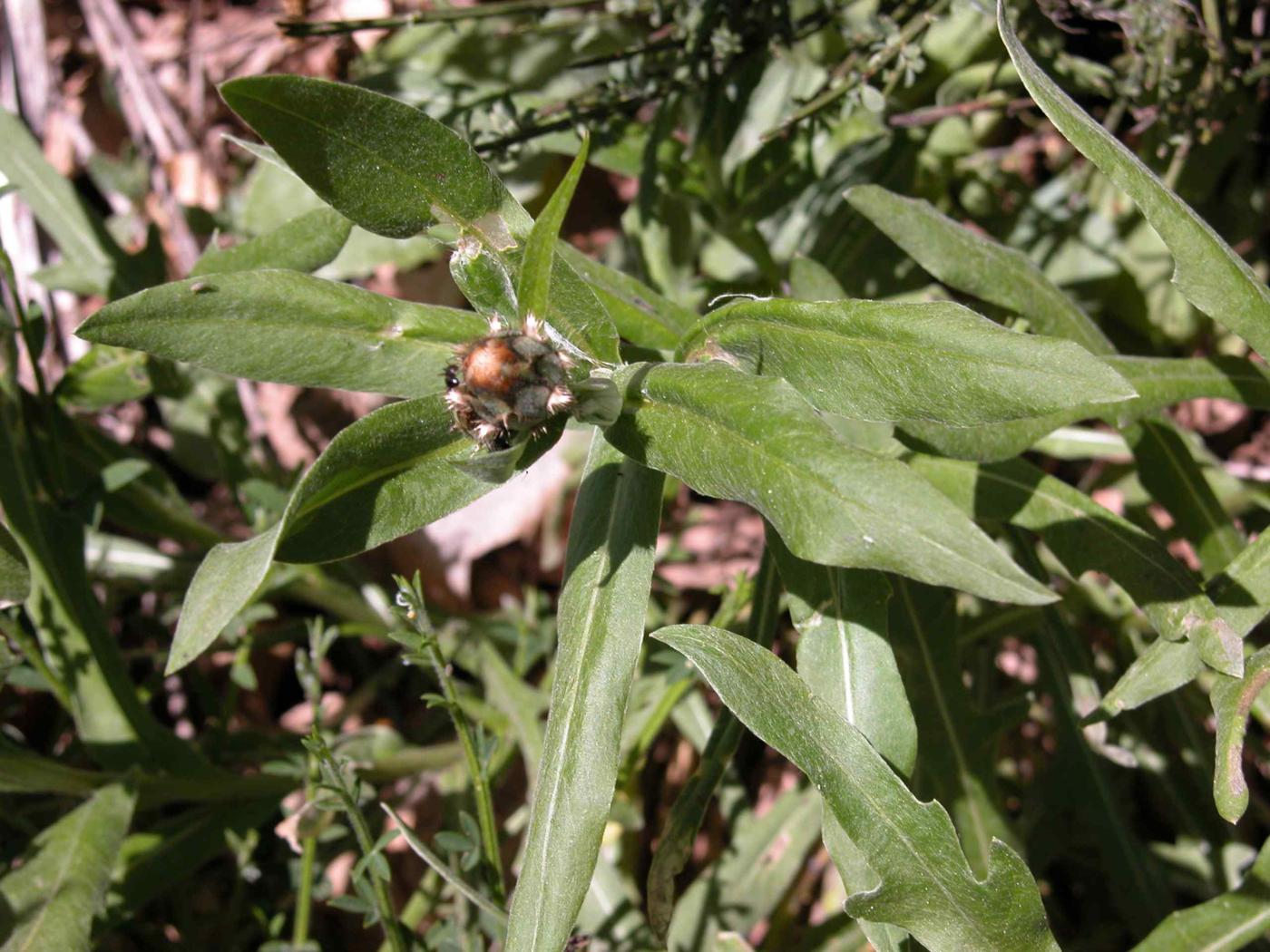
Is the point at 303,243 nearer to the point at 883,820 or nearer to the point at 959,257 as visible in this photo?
the point at 959,257

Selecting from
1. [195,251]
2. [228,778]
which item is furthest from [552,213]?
[195,251]

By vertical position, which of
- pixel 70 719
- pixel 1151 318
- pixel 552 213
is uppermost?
pixel 552 213

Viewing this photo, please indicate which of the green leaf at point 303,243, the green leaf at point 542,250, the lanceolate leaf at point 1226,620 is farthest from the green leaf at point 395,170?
the lanceolate leaf at point 1226,620

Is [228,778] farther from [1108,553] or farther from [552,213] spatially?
[1108,553]

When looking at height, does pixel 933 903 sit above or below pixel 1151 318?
below

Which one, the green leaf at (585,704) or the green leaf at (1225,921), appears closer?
the green leaf at (585,704)

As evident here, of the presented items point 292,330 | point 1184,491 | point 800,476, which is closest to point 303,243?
point 292,330

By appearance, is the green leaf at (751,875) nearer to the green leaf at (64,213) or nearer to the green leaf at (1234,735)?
the green leaf at (1234,735)
